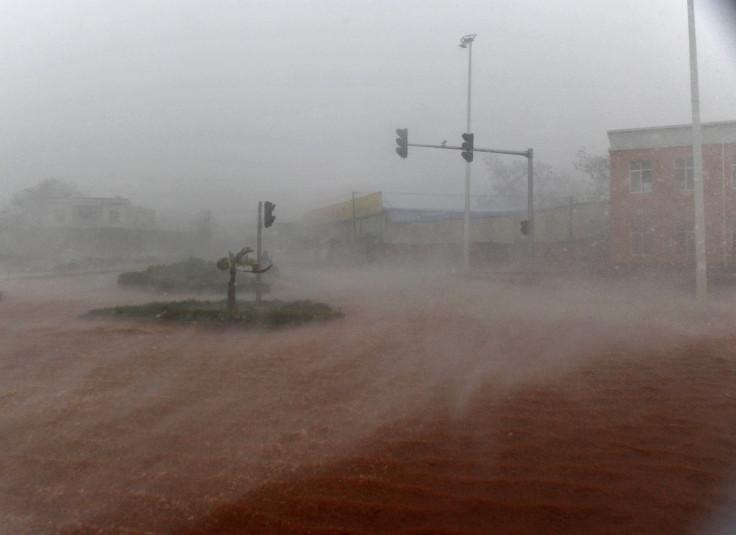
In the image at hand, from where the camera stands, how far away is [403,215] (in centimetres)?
4650

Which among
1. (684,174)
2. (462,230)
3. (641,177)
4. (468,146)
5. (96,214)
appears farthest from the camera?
(96,214)

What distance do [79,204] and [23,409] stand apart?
3983 centimetres

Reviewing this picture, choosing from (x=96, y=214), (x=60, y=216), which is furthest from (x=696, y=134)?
(x=60, y=216)

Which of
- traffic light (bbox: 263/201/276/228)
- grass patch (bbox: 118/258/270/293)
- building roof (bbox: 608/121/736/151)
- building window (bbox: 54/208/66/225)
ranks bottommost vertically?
grass patch (bbox: 118/258/270/293)

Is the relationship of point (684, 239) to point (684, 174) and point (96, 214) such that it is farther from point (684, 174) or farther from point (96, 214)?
point (96, 214)

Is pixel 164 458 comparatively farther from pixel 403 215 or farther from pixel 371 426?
pixel 403 215

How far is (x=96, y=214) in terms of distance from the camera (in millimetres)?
43062

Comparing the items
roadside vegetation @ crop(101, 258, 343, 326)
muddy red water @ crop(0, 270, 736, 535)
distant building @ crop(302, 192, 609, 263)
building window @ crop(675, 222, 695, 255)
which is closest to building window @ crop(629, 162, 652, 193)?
building window @ crop(675, 222, 695, 255)

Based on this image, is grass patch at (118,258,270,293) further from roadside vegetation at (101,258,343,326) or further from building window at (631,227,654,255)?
building window at (631,227,654,255)

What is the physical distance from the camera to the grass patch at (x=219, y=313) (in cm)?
1352

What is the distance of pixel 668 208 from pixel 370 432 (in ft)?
91.9

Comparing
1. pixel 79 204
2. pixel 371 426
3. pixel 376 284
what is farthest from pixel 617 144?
pixel 79 204

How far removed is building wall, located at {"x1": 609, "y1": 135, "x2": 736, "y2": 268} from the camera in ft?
89.2

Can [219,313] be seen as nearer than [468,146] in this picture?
Yes
